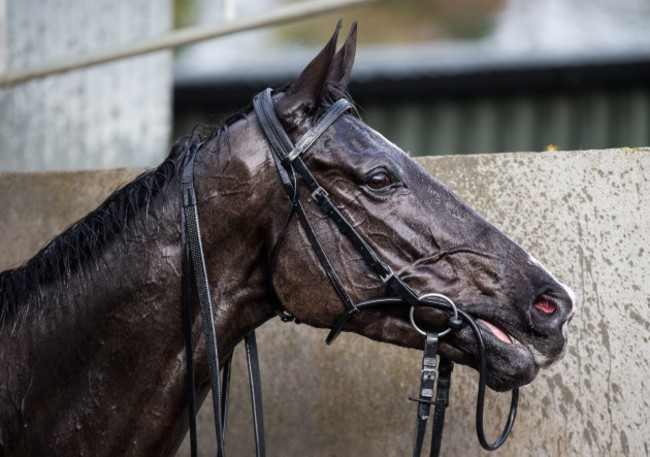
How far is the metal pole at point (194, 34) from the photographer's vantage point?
3.51 meters

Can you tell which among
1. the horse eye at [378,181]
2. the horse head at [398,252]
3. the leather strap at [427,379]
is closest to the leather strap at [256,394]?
the horse head at [398,252]

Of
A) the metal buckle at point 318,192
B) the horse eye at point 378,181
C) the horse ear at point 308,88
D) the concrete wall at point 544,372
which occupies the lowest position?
the concrete wall at point 544,372

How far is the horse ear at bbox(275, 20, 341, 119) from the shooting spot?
A: 2.00 metres

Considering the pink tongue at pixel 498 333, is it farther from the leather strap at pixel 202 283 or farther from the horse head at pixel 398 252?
the leather strap at pixel 202 283

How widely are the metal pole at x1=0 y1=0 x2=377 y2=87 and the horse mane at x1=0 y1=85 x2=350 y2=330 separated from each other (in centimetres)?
154

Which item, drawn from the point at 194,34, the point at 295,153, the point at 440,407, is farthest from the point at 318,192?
the point at 194,34

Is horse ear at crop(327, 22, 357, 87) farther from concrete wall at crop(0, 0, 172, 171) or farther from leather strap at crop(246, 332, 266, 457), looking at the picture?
concrete wall at crop(0, 0, 172, 171)

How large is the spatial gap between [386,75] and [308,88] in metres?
5.41

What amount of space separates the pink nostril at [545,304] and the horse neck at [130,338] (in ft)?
2.53

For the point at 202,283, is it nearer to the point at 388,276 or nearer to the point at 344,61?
the point at 388,276

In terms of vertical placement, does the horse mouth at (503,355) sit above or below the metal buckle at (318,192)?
below

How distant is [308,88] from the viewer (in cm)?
203

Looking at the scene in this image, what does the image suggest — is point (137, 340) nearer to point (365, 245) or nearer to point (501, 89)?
point (365, 245)

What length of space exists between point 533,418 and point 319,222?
1223 mm
